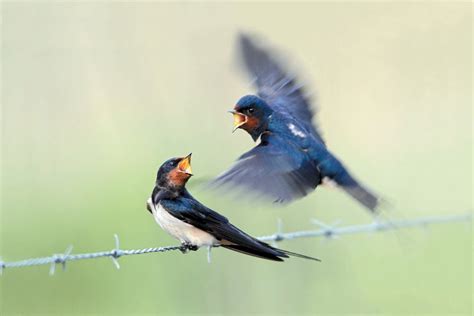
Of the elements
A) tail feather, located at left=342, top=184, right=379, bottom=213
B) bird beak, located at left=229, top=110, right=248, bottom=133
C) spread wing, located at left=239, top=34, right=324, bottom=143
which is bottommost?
tail feather, located at left=342, top=184, right=379, bottom=213

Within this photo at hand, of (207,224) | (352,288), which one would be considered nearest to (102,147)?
(352,288)

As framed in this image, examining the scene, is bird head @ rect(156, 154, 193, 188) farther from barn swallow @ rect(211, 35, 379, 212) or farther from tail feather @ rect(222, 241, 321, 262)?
tail feather @ rect(222, 241, 321, 262)

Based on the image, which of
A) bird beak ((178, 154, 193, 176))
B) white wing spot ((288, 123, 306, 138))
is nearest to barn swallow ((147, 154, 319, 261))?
bird beak ((178, 154, 193, 176))

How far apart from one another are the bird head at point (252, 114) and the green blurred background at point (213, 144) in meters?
0.71

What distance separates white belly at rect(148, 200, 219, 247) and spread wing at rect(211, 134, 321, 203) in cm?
17

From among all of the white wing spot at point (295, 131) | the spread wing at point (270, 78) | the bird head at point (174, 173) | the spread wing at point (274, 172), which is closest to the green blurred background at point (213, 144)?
the spread wing at point (270, 78)

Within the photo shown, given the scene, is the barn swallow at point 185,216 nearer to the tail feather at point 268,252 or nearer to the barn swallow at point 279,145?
the tail feather at point 268,252

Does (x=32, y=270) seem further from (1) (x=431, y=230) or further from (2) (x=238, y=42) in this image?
(1) (x=431, y=230)

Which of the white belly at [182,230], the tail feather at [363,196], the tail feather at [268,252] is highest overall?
the tail feather at [363,196]

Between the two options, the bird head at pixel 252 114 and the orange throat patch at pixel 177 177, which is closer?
the orange throat patch at pixel 177 177

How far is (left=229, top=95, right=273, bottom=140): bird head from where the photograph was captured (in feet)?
10.4

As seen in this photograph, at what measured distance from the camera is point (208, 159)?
525 cm

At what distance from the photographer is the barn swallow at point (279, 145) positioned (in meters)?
2.85

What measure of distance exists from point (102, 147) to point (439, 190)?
8.26ft
